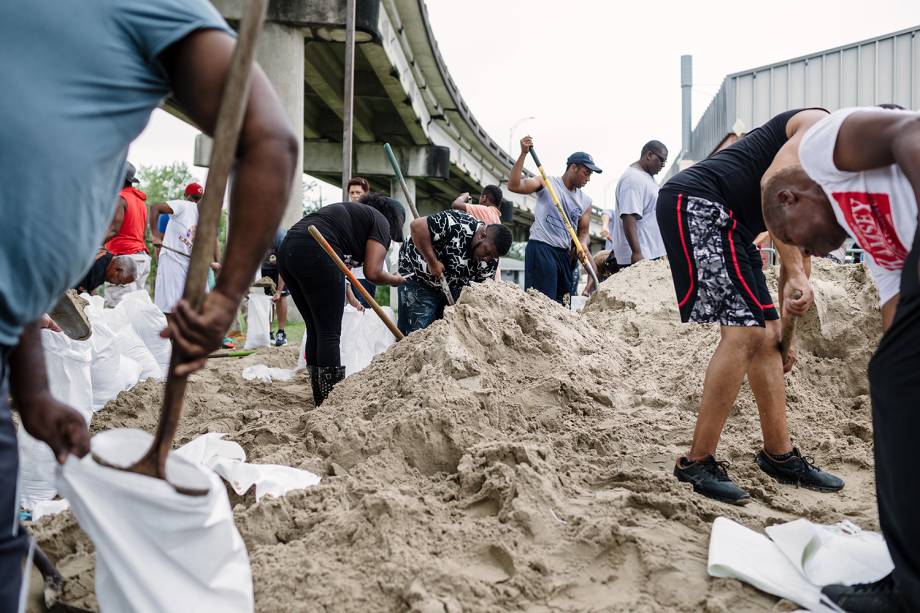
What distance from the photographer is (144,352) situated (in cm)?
500

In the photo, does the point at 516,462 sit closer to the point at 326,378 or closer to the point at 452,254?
the point at 326,378

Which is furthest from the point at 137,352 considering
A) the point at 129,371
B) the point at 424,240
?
the point at 424,240

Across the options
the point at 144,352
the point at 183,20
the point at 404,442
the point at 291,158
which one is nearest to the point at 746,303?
the point at 404,442

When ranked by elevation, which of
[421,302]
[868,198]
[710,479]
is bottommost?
[710,479]

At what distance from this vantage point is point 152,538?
1.41 meters

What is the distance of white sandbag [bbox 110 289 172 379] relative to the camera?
527 centimetres

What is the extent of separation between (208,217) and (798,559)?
6.07 feet

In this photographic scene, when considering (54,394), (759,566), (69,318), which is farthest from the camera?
(54,394)

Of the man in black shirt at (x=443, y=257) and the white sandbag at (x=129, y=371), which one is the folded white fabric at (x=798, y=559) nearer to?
the man in black shirt at (x=443, y=257)

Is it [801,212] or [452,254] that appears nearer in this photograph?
[801,212]

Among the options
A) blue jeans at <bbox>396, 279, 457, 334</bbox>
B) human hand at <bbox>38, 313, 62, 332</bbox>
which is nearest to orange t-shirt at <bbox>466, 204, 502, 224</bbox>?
blue jeans at <bbox>396, 279, 457, 334</bbox>

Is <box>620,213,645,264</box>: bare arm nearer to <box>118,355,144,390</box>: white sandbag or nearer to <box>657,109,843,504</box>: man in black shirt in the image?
<box>657,109,843,504</box>: man in black shirt

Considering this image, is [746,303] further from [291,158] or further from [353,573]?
[291,158]

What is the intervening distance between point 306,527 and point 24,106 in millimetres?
1556
